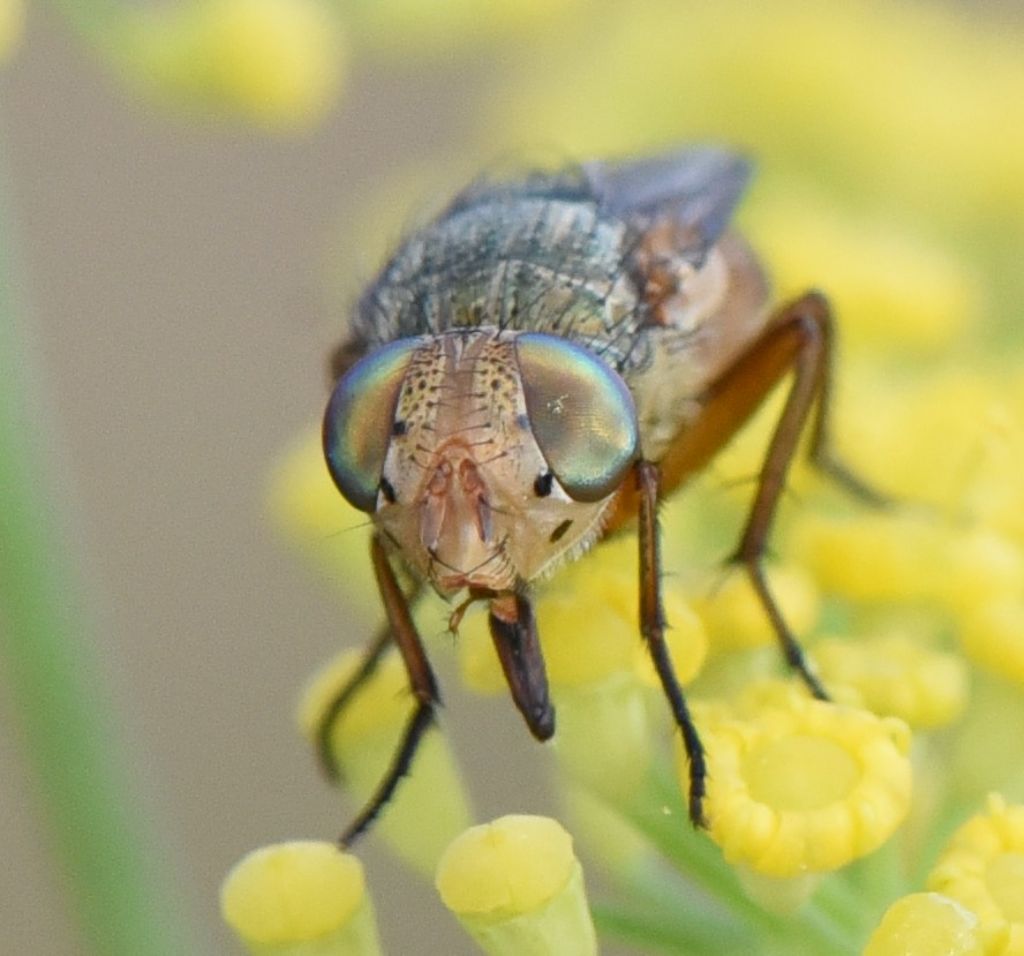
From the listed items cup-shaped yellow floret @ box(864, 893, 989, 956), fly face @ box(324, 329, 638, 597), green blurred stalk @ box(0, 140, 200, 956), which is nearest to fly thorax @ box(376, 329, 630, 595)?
fly face @ box(324, 329, 638, 597)

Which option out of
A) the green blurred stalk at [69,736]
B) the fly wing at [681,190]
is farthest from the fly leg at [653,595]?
the green blurred stalk at [69,736]

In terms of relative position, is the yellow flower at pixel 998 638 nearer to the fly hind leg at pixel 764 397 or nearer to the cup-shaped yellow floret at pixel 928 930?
the fly hind leg at pixel 764 397

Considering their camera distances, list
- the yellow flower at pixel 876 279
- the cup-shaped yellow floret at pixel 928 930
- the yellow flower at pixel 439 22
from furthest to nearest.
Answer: the yellow flower at pixel 876 279 → the yellow flower at pixel 439 22 → the cup-shaped yellow floret at pixel 928 930

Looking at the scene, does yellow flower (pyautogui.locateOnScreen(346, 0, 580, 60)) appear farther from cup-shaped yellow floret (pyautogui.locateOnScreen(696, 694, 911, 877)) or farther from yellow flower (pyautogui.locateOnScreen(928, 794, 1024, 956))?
yellow flower (pyautogui.locateOnScreen(928, 794, 1024, 956))

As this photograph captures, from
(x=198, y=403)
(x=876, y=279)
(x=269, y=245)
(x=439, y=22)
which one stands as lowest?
(x=198, y=403)

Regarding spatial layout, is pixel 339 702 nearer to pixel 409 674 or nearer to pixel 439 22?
pixel 409 674

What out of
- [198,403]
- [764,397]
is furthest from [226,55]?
[198,403]
